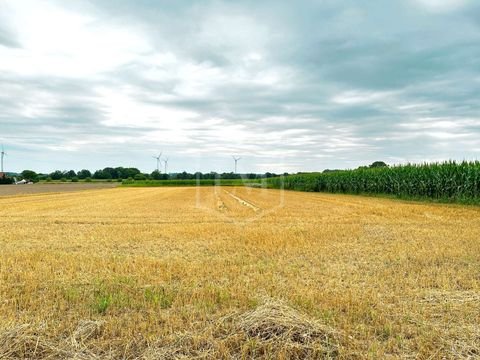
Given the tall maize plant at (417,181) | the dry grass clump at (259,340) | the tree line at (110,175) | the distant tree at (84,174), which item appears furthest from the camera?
the distant tree at (84,174)

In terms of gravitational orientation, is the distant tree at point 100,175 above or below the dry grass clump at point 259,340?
above

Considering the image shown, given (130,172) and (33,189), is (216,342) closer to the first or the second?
(33,189)

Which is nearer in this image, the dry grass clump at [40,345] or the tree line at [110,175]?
the dry grass clump at [40,345]

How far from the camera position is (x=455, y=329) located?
4.55 meters

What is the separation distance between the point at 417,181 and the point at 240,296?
30731 millimetres

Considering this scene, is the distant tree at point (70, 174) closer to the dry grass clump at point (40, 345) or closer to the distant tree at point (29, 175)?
the distant tree at point (29, 175)

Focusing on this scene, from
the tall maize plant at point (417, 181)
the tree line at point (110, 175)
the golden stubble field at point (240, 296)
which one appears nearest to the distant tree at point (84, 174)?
the tree line at point (110, 175)

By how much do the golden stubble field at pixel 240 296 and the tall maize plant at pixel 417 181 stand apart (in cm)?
1736

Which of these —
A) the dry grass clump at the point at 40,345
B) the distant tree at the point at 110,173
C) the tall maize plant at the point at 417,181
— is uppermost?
the distant tree at the point at 110,173

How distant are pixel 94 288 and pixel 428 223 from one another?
13015 millimetres

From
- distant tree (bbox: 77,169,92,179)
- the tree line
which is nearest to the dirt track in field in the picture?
the tree line

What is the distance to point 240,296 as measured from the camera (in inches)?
223

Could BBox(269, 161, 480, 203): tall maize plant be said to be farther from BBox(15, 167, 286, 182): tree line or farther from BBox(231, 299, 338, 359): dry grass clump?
BBox(15, 167, 286, 182): tree line

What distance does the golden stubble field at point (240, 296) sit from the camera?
415cm
